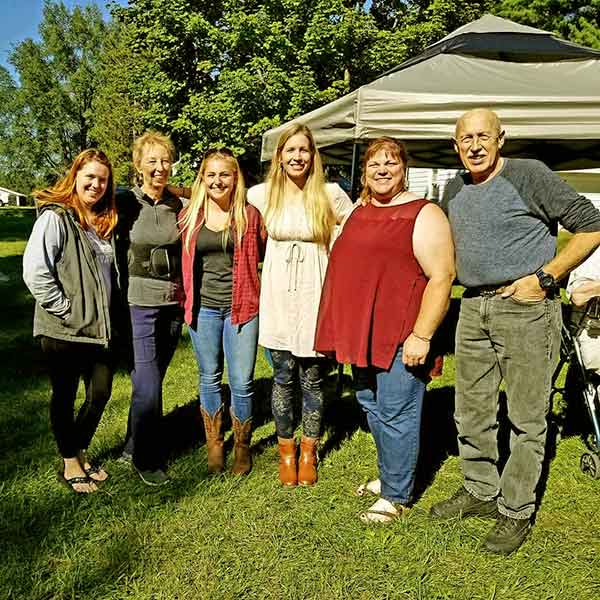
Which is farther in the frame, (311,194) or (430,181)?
(430,181)

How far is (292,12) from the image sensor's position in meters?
21.1

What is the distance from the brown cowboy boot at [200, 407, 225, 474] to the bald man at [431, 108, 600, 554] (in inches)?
60.5

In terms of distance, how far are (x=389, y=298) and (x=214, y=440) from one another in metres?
1.55

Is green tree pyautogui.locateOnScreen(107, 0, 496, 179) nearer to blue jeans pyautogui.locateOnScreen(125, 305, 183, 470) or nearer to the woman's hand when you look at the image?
blue jeans pyautogui.locateOnScreen(125, 305, 183, 470)

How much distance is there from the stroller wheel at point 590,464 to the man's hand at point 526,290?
1.56 m

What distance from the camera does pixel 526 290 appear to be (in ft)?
8.71

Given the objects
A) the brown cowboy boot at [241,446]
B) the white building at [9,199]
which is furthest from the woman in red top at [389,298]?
the white building at [9,199]

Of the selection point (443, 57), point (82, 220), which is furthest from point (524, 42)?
point (82, 220)

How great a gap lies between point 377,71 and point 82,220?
20276mm

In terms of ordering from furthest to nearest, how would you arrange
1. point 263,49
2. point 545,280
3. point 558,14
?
point 263,49 → point 558,14 → point 545,280

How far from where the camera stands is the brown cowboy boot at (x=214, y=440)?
361 cm

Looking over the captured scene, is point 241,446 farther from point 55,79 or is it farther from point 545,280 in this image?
point 55,79

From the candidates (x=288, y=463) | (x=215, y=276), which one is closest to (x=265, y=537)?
(x=288, y=463)

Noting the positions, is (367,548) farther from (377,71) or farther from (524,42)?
(377,71)
